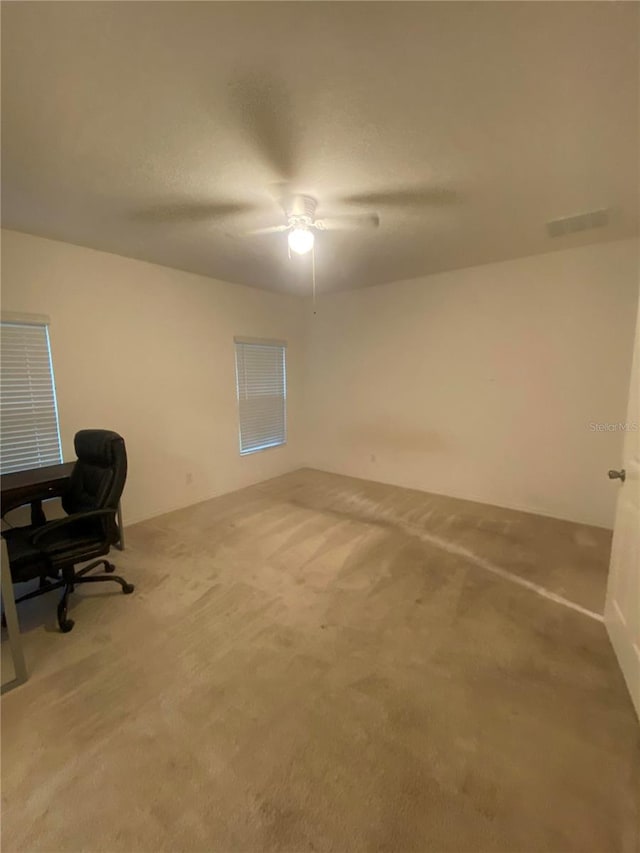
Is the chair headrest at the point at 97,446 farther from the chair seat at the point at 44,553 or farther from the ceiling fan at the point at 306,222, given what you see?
the ceiling fan at the point at 306,222

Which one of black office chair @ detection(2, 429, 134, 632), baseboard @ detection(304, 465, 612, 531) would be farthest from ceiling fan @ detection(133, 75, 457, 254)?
baseboard @ detection(304, 465, 612, 531)

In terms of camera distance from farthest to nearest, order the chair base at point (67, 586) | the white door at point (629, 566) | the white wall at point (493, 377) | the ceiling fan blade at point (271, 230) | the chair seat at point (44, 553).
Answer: the white wall at point (493, 377) < the ceiling fan blade at point (271, 230) < the chair base at point (67, 586) < the chair seat at point (44, 553) < the white door at point (629, 566)

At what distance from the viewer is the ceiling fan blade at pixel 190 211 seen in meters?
2.34

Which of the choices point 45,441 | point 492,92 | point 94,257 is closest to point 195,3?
point 492,92

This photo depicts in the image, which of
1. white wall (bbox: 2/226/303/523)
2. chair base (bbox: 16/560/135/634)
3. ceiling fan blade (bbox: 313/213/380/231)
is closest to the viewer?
chair base (bbox: 16/560/135/634)

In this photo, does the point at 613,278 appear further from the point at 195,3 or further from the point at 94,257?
the point at 94,257

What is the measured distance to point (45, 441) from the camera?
9.80ft

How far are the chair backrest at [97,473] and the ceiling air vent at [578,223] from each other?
3597mm

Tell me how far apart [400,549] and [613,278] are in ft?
10.0

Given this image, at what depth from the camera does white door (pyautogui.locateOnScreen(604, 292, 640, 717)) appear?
1621 millimetres

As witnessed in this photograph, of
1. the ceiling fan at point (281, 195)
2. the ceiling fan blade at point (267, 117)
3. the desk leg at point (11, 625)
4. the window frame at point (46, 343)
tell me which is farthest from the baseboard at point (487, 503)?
the desk leg at point (11, 625)

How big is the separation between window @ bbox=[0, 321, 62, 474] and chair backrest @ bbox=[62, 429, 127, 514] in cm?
63

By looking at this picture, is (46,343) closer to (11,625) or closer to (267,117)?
(11,625)

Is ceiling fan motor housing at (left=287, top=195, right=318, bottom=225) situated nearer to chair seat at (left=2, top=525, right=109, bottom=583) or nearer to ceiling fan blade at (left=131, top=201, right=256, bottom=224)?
ceiling fan blade at (left=131, top=201, right=256, bottom=224)
